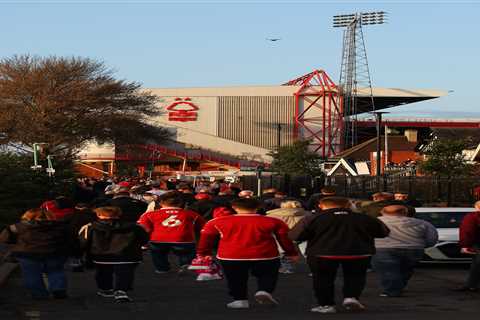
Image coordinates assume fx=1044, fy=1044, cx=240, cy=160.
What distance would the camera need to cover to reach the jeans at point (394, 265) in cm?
1370

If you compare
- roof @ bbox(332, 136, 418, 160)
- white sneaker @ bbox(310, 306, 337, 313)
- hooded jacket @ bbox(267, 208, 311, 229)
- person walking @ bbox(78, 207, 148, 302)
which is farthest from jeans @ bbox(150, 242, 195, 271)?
roof @ bbox(332, 136, 418, 160)

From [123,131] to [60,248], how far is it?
57.9 m

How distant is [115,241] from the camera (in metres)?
12.6

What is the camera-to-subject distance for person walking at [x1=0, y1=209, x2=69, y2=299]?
13.2 m

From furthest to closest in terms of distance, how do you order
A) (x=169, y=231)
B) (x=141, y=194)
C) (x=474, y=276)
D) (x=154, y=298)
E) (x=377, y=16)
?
(x=377, y=16)
(x=141, y=194)
(x=169, y=231)
(x=474, y=276)
(x=154, y=298)

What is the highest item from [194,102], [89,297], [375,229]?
[194,102]

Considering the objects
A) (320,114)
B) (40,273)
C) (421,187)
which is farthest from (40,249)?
(320,114)

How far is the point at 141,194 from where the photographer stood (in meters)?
24.9

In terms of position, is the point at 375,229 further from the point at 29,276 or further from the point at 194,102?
the point at 194,102

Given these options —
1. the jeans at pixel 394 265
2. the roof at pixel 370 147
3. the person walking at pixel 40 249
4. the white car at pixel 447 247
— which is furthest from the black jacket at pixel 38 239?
the roof at pixel 370 147

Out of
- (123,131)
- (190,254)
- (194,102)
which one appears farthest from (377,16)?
(190,254)

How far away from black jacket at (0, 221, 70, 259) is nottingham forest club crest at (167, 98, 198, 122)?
96.6 metres

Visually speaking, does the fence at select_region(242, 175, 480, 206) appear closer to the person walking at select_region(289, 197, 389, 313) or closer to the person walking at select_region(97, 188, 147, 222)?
the person walking at select_region(97, 188, 147, 222)

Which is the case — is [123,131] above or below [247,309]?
above
